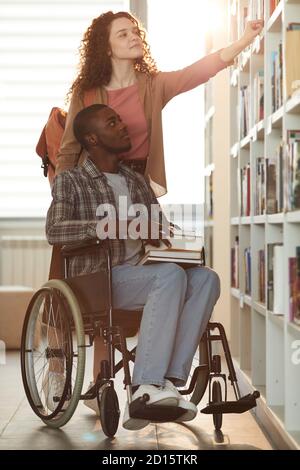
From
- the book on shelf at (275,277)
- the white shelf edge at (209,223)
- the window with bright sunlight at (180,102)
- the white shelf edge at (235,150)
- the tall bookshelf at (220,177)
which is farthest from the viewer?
the window with bright sunlight at (180,102)

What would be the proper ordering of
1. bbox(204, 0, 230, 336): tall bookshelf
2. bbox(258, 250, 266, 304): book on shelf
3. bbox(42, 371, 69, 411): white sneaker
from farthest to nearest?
1. bbox(204, 0, 230, 336): tall bookshelf
2. bbox(258, 250, 266, 304): book on shelf
3. bbox(42, 371, 69, 411): white sneaker

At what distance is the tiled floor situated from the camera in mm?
2631

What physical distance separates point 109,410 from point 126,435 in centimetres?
13

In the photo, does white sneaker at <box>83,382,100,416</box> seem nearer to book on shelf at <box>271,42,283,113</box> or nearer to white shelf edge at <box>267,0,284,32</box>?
book on shelf at <box>271,42,283,113</box>

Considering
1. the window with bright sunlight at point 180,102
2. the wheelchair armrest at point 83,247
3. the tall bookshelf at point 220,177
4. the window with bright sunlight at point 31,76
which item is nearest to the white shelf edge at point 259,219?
the wheelchair armrest at point 83,247

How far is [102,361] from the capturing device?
273 centimetres

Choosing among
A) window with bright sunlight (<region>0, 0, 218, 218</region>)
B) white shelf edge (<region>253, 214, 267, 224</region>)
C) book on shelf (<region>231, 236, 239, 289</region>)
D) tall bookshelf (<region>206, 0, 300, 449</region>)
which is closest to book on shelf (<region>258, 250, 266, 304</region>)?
tall bookshelf (<region>206, 0, 300, 449</region>)

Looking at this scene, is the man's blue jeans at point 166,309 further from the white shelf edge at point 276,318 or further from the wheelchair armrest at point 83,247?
the white shelf edge at point 276,318

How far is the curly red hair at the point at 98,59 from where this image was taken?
3.26 metres

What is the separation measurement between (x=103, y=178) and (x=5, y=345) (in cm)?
243

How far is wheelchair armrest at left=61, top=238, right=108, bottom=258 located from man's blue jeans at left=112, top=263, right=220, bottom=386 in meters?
0.10

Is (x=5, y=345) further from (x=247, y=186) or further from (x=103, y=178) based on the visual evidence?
(x=103, y=178)

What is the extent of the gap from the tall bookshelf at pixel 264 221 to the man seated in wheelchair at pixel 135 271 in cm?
27
